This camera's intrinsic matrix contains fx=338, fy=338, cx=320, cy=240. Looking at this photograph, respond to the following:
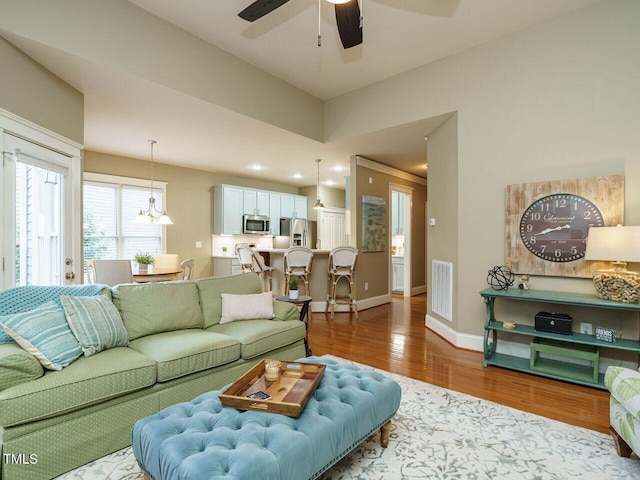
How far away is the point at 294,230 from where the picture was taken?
8438 millimetres

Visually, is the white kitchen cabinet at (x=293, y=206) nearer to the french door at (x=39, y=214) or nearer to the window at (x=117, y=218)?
the window at (x=117, y=218)

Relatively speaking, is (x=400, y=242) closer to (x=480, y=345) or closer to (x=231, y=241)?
(x=231, y=241)

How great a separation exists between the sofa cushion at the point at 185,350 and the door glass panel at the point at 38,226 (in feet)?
4.55

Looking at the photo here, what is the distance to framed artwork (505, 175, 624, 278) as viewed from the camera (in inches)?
116

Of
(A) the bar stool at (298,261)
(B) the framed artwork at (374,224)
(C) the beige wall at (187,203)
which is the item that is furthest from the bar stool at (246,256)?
(B) the framed artwork at (374,224)

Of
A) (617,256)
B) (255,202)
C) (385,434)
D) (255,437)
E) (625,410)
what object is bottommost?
(385,434)

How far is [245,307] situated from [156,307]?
0.76 meters

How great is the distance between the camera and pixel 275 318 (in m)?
3.23

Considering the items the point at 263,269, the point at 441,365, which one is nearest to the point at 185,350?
the point at 441,365

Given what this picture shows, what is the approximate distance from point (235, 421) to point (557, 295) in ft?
9.61

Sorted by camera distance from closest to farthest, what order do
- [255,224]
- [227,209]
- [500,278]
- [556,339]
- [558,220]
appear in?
[556,339]
[558,220]
[500,278]
[227,209]
[255,224]

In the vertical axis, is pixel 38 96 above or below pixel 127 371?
above

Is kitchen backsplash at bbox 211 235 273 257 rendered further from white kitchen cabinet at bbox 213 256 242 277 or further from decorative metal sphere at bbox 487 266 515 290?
decorative metal sphere at bbox 487 266 515 290

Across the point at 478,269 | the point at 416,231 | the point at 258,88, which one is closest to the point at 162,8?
the point at 258,88
